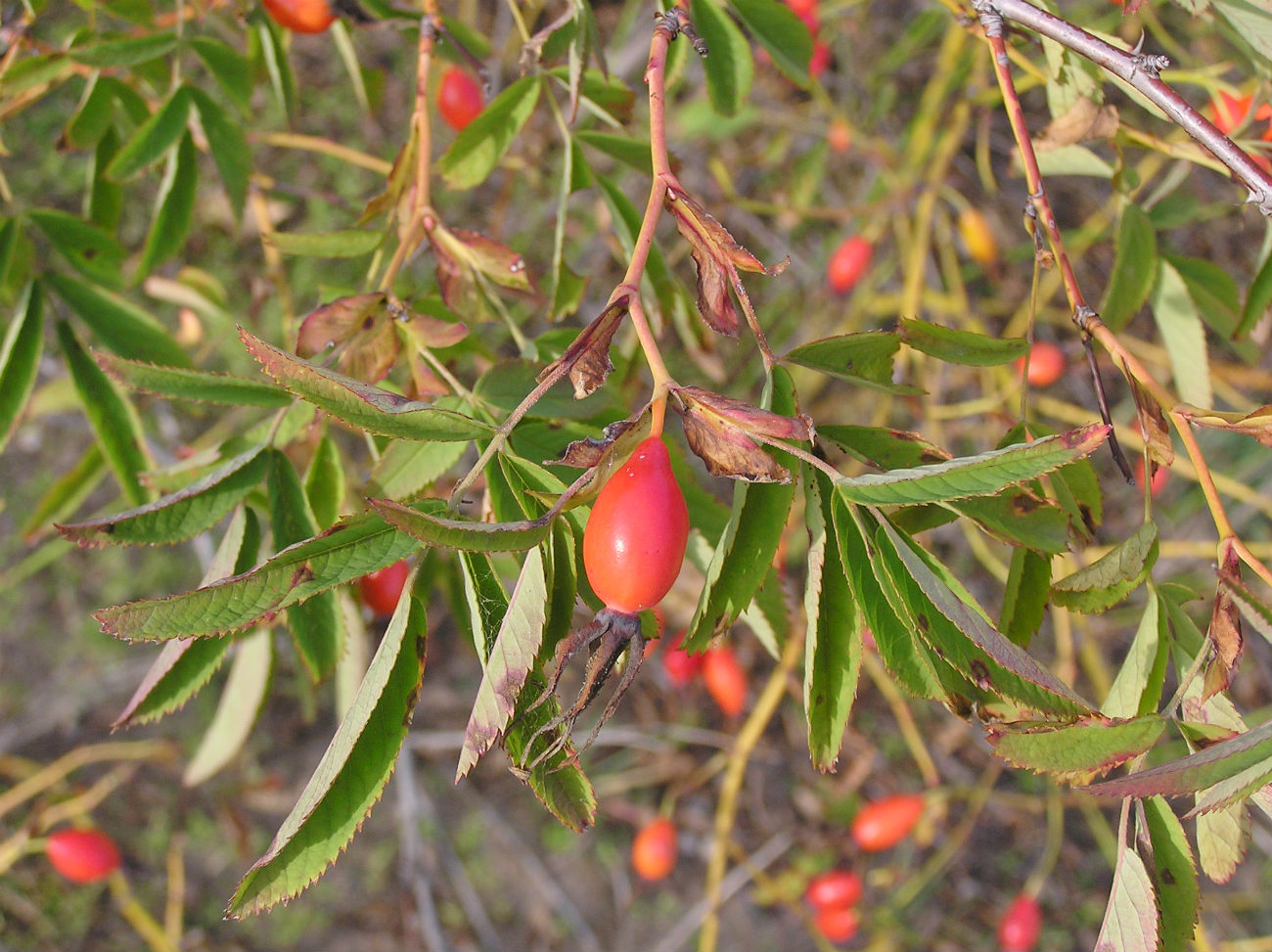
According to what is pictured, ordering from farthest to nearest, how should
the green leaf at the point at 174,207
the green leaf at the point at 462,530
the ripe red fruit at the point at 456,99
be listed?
1. the ripe red fruit at the point at 456,99
2. the green leaf at the point at 174,207
3. the green leaf at the point at 462,530

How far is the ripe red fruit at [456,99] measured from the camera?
132cm

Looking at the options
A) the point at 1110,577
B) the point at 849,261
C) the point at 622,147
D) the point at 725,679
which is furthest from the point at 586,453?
the point at 849,261

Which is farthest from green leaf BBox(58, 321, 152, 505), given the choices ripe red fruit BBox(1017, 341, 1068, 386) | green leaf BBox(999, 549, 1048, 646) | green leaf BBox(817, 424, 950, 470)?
ripe red fruit BBox(1017, 341, 1068, 386)

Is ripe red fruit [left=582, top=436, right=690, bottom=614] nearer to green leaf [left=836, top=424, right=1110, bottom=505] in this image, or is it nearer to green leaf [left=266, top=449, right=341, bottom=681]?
green leaf [left=836, top=424, right=1110, bottom=505]

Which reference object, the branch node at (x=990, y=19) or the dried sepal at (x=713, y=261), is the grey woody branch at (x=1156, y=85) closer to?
the branch node at (x=990, y=19)

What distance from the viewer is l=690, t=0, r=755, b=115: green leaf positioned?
958mm

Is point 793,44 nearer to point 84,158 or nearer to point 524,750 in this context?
point 524,750

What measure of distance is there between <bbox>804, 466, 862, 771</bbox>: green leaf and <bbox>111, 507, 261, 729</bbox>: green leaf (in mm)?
500

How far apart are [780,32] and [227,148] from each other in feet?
2.17

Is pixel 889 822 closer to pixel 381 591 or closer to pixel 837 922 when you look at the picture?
pixel 837 922

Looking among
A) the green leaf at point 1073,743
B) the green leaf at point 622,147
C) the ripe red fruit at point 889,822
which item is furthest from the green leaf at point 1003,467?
the ripe red fruit at point 889,822

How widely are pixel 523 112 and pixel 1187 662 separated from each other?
2.64ft

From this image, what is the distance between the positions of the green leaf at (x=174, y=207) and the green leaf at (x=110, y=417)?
11 centimetres

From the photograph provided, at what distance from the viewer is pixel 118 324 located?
1070 mm
